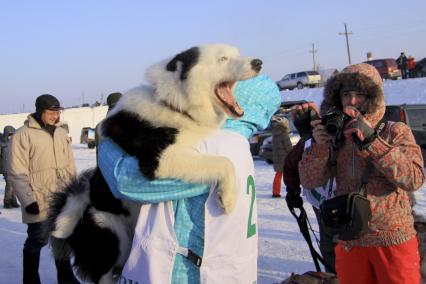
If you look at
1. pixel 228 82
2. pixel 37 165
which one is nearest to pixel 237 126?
pixel 228 82

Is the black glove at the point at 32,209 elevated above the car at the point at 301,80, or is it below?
below

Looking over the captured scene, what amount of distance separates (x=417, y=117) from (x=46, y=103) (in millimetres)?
10113

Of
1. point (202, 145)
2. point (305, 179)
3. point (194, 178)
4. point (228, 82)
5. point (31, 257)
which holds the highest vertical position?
point (228, 82)

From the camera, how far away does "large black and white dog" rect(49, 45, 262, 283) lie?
5.99 ft

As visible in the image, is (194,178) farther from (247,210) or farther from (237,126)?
(237,126)

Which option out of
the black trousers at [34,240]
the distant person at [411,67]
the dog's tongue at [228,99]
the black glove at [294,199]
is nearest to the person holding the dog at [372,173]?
the dog's tongue at [228,99]

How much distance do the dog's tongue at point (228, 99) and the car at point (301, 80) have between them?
34.6 meters

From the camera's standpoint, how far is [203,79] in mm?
2121

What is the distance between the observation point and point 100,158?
1886mm

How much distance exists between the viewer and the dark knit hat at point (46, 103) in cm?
481

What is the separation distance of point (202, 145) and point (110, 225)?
0.56 m

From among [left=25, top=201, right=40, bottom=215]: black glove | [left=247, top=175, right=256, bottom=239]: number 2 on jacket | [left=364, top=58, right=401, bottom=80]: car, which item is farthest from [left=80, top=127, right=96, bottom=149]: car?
[left=247, top=175, right=256, bottom=239]: number 2 on jacket

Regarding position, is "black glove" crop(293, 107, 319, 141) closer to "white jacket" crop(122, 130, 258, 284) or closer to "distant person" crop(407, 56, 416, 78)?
"white jacket" crop(122, 130, 258, 284)

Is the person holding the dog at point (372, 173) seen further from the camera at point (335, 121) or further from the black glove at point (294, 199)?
the black glove at point (294, 199)
